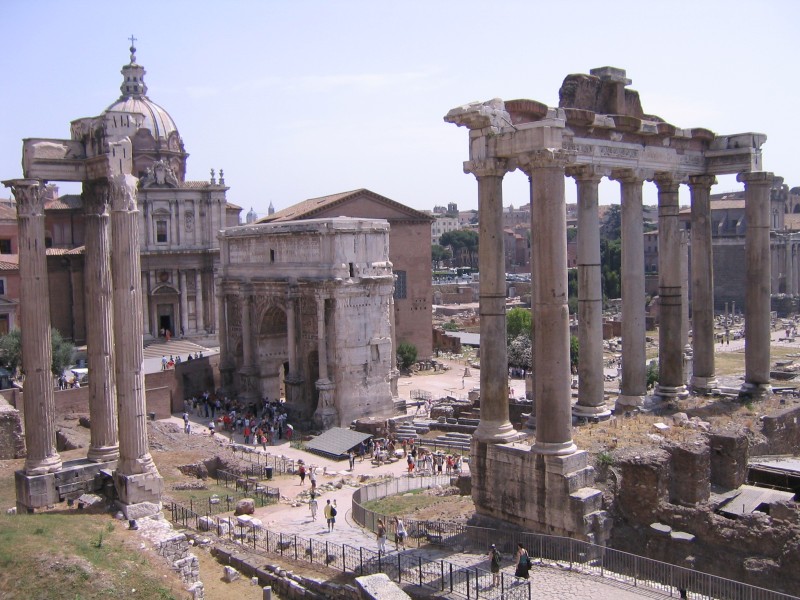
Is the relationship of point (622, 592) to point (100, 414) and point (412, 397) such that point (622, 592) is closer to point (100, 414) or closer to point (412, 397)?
point (100, 414)

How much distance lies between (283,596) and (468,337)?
186 feet

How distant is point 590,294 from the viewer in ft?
56.5

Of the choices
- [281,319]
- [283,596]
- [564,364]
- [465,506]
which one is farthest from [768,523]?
[281,319]

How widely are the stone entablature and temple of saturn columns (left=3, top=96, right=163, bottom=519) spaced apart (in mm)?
17792

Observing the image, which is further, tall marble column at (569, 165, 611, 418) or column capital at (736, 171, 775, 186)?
column capital at (736, 171, 775, 186)

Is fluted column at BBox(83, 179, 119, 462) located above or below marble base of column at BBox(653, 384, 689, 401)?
above

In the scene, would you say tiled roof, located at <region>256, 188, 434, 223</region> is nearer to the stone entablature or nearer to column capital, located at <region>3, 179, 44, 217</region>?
the stone entablature

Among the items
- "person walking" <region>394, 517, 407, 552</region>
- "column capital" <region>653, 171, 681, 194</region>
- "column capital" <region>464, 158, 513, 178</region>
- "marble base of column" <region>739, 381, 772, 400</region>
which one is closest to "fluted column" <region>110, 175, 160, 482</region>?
"person walking" <region>394, 517, 407, 552</region>

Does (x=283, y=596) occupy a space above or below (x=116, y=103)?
below

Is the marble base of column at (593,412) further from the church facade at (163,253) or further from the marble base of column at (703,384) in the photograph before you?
the church facade at (163,253)

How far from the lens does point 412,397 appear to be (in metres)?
43.7

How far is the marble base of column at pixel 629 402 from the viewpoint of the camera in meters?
18.3

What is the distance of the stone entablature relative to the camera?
34906 mm

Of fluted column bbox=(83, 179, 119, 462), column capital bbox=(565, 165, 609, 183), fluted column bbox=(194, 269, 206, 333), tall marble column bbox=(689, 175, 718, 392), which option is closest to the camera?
column capital bbox=(565, 165, 609, 183)
